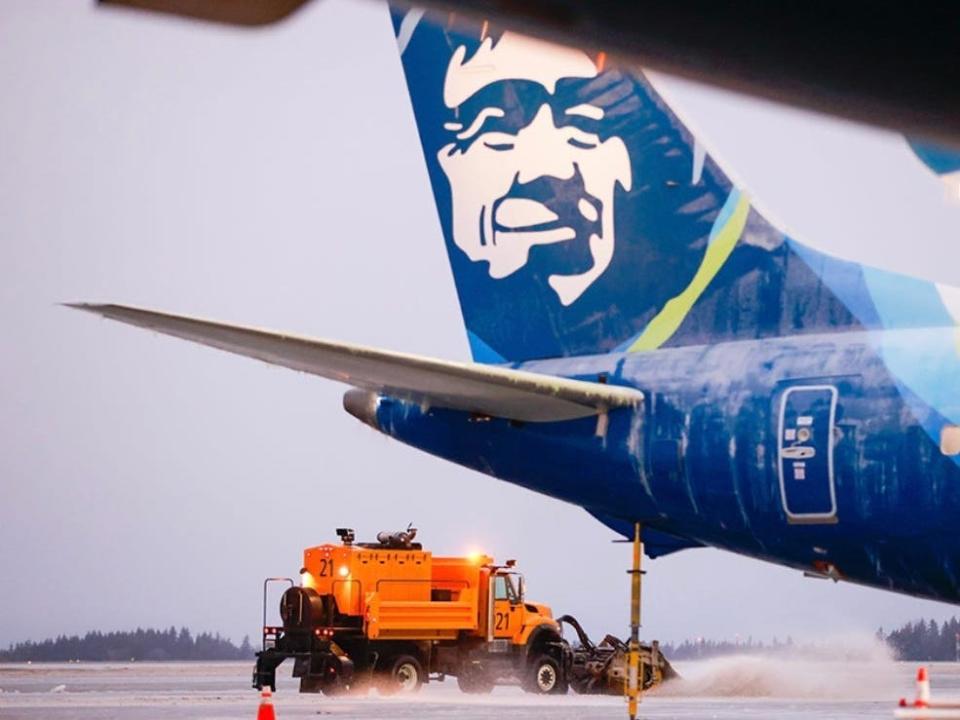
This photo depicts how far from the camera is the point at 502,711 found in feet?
71.7

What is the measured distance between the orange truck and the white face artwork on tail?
433 inches

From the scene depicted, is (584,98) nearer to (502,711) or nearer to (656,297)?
(656,297)

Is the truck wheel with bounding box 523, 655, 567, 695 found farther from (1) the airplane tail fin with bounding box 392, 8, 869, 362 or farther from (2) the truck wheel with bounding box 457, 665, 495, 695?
(1) the airplane tail fin with bounding box 392, 8, 869, 362

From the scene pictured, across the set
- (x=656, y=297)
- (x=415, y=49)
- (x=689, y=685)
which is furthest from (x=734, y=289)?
(x=689, y=685)

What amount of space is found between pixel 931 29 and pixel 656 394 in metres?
10.7

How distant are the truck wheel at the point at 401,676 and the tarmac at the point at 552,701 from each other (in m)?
0.26

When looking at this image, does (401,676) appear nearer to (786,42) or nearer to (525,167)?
(525,167)

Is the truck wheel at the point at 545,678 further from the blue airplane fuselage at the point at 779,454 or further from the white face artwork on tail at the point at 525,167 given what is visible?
the blue airplane fuselage at the point at 779,454

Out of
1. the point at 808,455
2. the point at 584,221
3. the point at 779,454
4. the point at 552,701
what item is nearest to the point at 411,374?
the point at 779,454

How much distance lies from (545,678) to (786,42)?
84.7ft

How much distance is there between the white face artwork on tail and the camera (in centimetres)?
1530

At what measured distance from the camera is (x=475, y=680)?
91.0ft

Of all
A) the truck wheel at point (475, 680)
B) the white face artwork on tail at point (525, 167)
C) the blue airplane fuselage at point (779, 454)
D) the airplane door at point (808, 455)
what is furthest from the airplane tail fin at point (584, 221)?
the truck wheel at point (475, 680)

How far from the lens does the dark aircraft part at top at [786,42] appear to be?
3123 mm
